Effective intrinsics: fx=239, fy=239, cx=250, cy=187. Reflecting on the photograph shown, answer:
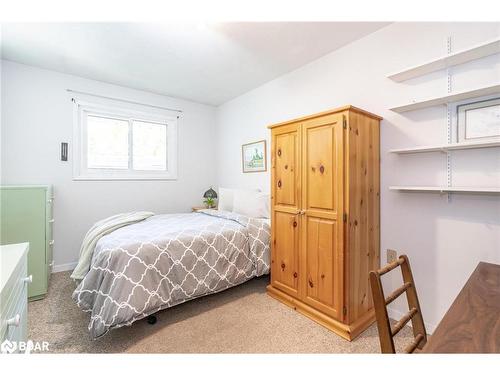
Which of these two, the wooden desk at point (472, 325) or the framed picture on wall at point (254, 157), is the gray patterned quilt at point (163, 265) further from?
the wooden desk at point (472, 325)

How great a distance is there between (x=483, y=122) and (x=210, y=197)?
341 centimetres

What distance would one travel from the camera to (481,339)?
71 cm

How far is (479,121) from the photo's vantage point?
1.63 m

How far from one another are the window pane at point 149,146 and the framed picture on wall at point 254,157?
1347mm

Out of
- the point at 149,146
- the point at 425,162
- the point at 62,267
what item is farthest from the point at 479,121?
the point at 62,267

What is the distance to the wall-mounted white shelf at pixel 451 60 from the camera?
59.2 inches

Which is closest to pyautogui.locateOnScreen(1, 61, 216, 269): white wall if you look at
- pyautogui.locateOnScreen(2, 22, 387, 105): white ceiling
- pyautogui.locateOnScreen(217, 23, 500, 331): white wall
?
pyautogui.locateOnScreen(2, 22, 387, 105): white ceiling

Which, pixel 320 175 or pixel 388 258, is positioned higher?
pixel 320 175

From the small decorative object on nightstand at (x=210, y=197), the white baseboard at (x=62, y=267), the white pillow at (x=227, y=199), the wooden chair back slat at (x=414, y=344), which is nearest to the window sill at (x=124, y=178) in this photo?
the small decorative object on nightstand at (x=210, y=197)

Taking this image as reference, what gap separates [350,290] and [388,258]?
56 centimetres

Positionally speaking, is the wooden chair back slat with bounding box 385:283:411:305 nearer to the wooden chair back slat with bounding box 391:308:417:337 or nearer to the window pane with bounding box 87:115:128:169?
the wooden chair back slat with bounding box 391:308:417:337

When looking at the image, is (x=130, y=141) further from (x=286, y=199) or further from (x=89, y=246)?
(x=286, y=199)

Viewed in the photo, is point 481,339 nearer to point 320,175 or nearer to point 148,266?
point 320,175
